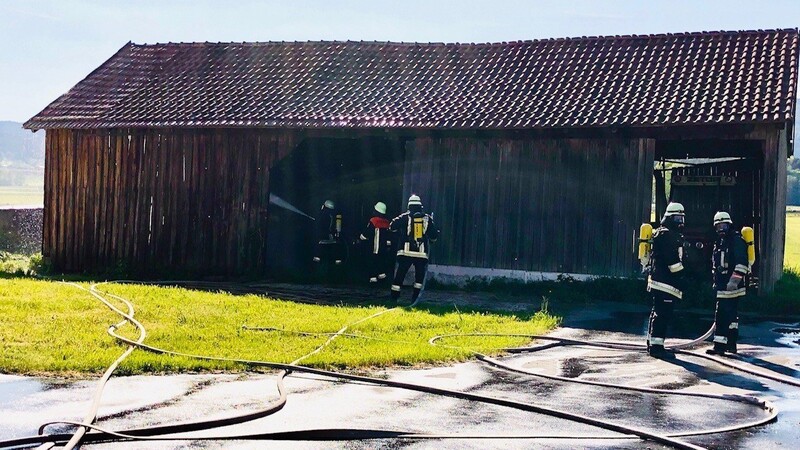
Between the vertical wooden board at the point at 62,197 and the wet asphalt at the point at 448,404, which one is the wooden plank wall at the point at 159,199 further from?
the wet asphalt at the point at 448,404

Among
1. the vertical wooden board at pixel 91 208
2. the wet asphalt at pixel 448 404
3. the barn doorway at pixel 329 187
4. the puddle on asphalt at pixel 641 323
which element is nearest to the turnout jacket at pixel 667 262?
the wet asphalt at pixel 448 404

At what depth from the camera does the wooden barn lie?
19188mm

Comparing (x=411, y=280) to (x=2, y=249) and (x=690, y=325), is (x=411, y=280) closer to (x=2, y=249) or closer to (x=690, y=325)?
(x=690, y=325)

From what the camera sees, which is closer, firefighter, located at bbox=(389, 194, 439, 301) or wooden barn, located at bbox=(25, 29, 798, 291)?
firefighter, located at bbox=(389, 194, 439, 301)

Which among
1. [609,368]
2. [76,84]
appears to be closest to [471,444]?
[609,368]

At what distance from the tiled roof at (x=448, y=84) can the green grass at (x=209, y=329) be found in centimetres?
515

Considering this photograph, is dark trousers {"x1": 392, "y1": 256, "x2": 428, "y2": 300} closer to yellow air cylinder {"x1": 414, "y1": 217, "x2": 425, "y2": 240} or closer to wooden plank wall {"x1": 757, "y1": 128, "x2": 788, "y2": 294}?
yellow air cylinder {"x1": 414, "y1": 217, "x2": 425, "y2": 240}

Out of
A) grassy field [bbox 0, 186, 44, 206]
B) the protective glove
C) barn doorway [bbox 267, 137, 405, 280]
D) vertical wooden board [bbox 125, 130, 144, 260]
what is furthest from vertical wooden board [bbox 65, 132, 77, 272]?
grassy field [bbox 0, 186, 44, 206]

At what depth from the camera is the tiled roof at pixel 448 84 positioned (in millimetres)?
19219

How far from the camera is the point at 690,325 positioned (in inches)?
611

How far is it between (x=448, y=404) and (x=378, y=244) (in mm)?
9923

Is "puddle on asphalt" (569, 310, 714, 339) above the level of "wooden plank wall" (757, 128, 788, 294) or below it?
below

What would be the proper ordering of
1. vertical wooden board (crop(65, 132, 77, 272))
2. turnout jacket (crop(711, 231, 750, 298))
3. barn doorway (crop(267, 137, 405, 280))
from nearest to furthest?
1. turnout jacket (crop(711, 231, 750, 298))
2. barn doorway (crop(267, 137, 405, 280))
3. vertical wooden board (crop(65, 132, 77, 272))

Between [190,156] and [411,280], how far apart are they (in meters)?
5.32
